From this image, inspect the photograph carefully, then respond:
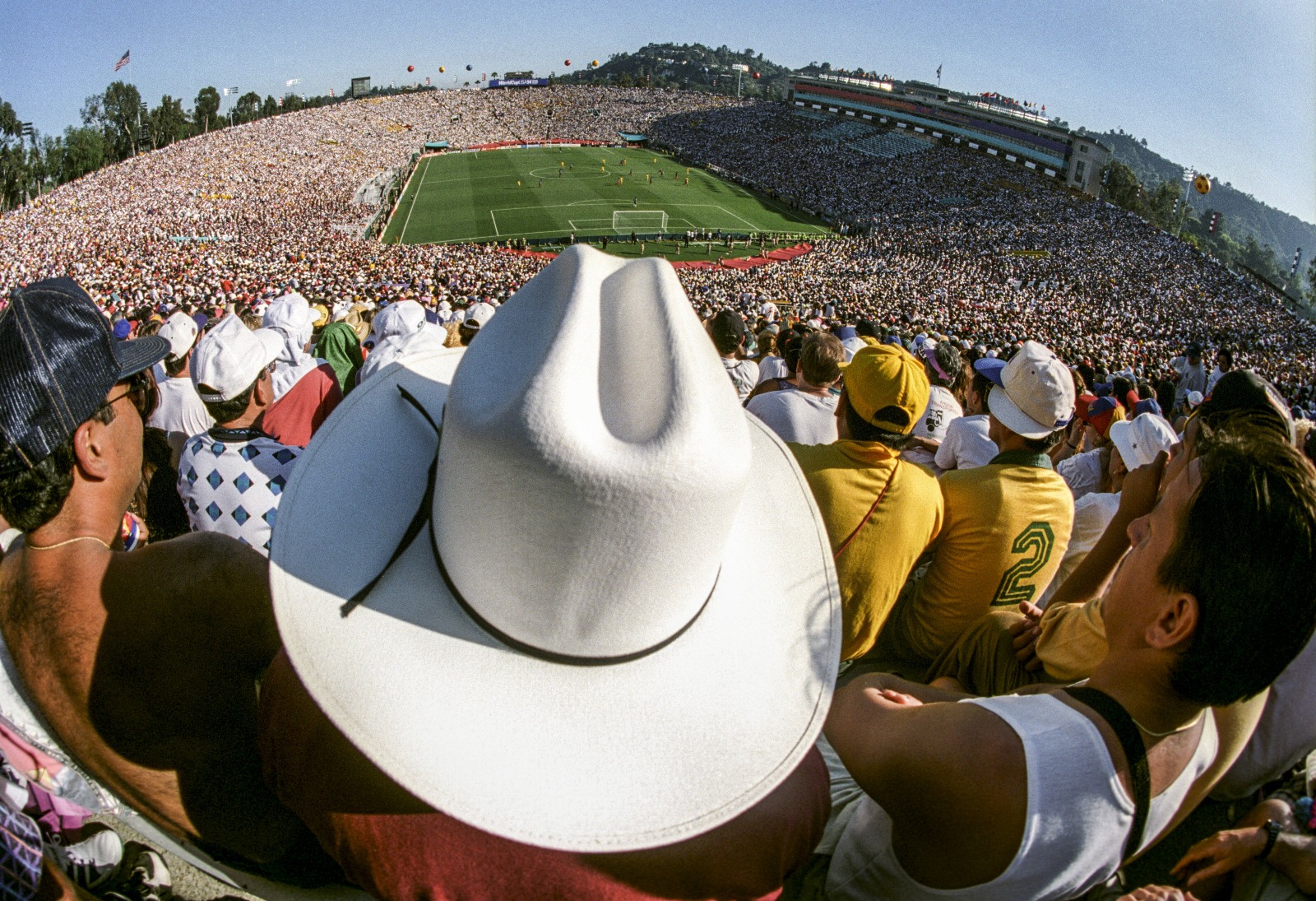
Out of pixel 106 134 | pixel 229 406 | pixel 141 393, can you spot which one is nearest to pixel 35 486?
pixel 141 393

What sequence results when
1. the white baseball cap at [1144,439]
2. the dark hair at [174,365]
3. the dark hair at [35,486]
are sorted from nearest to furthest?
the dark hair at [35,486] < the white baseball cap at [1144,439] < the dark hair at [174,365]

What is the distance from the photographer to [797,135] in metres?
73.8

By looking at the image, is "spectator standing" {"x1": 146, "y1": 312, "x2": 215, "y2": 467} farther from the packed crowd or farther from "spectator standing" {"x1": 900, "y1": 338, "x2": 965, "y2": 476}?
"spectator standing" {"x1": 900, "y1": 338, "x2": 965, "y2": 476}

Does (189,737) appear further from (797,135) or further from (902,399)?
(797,135)

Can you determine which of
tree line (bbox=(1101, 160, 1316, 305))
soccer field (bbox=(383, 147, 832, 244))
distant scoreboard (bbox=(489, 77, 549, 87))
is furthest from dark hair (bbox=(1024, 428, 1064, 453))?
distant scoreboard (bbox=(489, 77, 549, 87))

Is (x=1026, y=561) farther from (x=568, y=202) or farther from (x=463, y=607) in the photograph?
(x=568, y=202)

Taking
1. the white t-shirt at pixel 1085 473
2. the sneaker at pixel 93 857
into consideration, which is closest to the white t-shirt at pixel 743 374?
the white t-shirt at pixel 1085 473

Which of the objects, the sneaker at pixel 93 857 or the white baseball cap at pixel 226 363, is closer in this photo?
the sneaker at pixel 93 857

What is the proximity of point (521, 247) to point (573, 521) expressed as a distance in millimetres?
39475

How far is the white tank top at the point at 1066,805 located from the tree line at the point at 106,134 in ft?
286

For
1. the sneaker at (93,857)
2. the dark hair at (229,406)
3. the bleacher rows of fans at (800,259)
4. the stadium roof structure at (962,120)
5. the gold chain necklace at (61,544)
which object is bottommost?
the sneaker at (93,857)

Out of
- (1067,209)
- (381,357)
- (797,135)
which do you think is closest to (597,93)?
(797,135)

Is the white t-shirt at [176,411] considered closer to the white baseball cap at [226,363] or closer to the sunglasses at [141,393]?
the white baseball cap at [226,363]

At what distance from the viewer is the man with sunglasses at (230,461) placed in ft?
9.18
